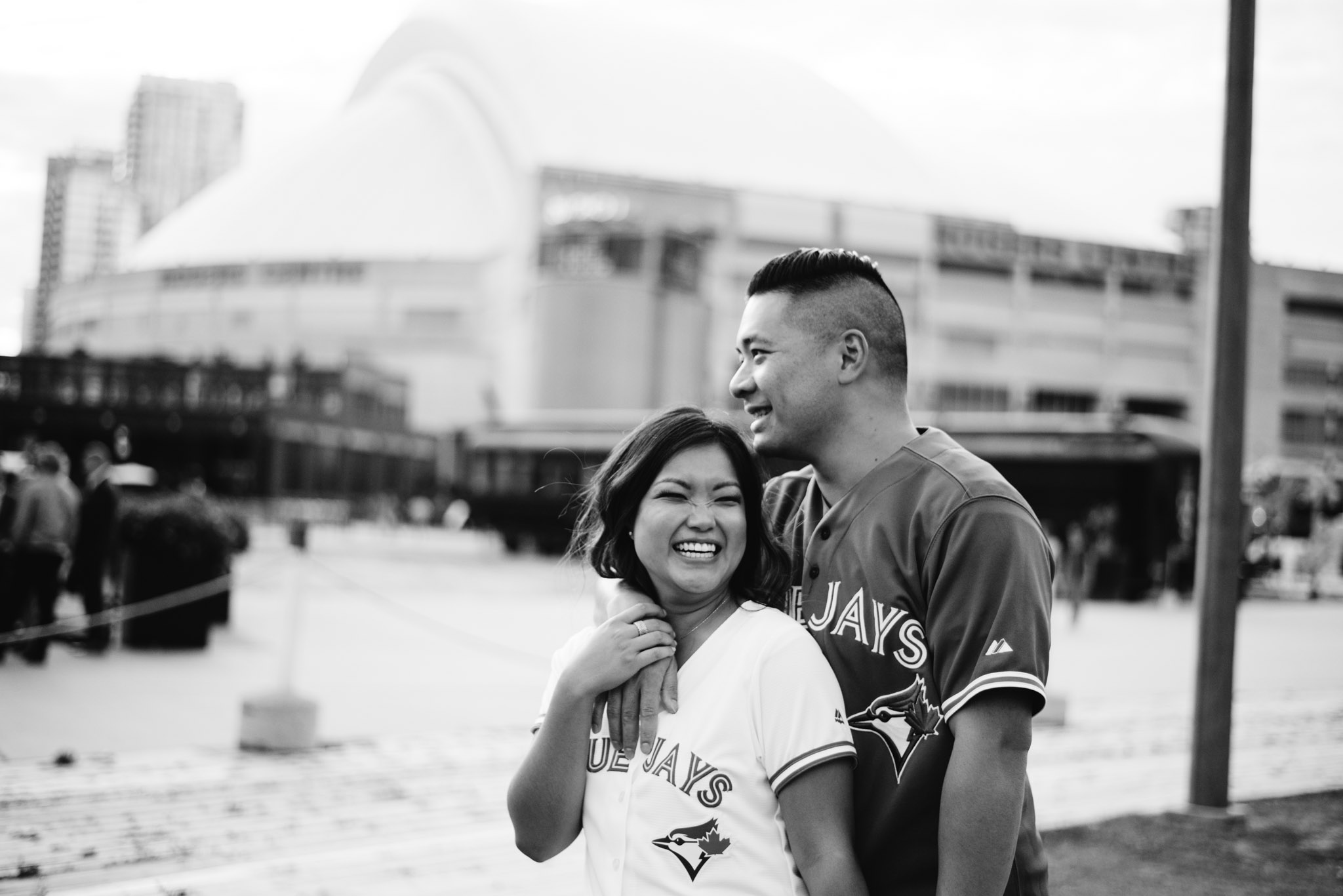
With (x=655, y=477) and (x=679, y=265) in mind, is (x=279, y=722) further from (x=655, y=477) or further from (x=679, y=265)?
(x=679, y=265)

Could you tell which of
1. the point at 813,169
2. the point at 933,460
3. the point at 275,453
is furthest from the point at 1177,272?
the point at 933,460

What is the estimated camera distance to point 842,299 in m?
2.38

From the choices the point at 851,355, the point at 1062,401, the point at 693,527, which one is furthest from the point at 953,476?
the point at 1062,401

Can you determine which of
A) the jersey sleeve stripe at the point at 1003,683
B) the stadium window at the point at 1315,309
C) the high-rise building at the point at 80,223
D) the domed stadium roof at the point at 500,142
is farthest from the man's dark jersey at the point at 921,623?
the high-rise building at the point at 80,223

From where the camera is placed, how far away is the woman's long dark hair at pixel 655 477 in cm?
228

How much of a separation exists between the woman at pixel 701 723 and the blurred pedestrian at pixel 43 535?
10.6 m

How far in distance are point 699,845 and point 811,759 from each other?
271mm

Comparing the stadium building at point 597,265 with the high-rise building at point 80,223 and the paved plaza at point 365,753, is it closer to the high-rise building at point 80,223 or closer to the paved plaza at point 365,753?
the paved plaza at point 365,753

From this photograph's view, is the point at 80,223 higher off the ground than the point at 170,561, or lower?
higher

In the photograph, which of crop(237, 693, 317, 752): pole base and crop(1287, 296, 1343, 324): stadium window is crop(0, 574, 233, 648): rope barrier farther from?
crop(1287, 296, 1343, 324): stadium window

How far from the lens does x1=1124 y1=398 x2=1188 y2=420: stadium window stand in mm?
77000

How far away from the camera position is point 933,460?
222 centimetres

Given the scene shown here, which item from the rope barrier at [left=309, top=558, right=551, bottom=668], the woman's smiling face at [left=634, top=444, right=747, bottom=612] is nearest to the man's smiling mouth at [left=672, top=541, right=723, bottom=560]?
the woman's smiling face at [left=634, top=444, right=747, bottom=612]

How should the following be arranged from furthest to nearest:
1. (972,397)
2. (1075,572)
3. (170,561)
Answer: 1. (972,397)
2. (1075,572)
3. (170,561)
